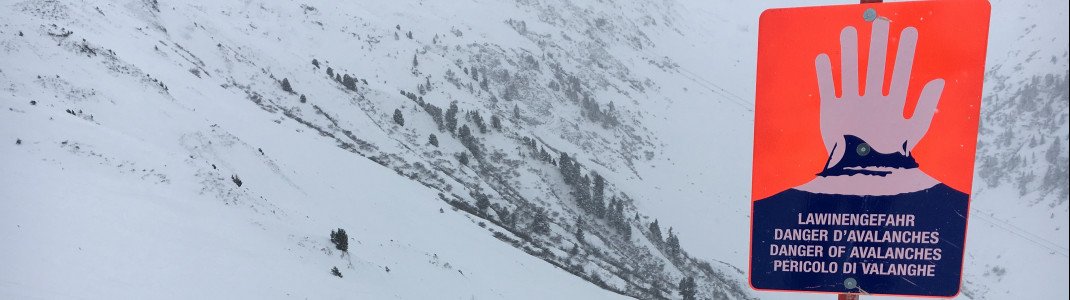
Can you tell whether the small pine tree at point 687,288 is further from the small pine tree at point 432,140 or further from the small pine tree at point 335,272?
the small pine tree at point 335,272

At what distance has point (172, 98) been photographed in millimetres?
21453

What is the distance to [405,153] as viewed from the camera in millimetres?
34562

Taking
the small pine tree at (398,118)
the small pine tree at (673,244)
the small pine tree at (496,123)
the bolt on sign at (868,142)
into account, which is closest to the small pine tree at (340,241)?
the bolt on sign at (868,142)

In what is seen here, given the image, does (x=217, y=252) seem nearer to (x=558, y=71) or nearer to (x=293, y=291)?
(x=293, y=291)

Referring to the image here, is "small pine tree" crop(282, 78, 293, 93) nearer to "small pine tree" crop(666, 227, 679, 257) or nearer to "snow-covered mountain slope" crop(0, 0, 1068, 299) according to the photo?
"snow-covered mountain slope" crop(0, 0, 1068, 299)

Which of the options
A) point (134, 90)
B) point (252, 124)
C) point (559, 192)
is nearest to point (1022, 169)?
point (559, 192)

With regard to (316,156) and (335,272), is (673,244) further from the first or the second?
(335,272)

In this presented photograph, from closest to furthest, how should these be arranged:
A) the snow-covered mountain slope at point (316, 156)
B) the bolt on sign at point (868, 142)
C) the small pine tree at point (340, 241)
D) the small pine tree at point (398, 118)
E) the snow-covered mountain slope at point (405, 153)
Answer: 1. the bolt on sign at point (868, 142)
2. the snow-covered mountain slope at point (405, 153)
3. the snow-covered mountain slope at point (316, 156)
4. the small pine tree at point (340, 241)
5. the small pine tree at point (398, 118)

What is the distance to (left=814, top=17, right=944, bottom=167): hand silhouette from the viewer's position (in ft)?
8.91

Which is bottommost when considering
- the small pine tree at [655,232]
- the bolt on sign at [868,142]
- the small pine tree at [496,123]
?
the small pine tree at [655,232]

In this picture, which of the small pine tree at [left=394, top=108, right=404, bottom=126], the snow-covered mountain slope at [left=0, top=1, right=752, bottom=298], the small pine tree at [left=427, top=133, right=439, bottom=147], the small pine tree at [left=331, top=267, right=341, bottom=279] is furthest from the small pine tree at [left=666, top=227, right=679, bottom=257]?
the small pine tree at [left=331, top=267, right=341, bottom=279]

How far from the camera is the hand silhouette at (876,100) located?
8.91ft

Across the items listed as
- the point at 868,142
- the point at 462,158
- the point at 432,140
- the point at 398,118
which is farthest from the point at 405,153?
the point at 868,142

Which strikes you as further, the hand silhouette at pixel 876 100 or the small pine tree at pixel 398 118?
the small pine tree at pixel 398 118
